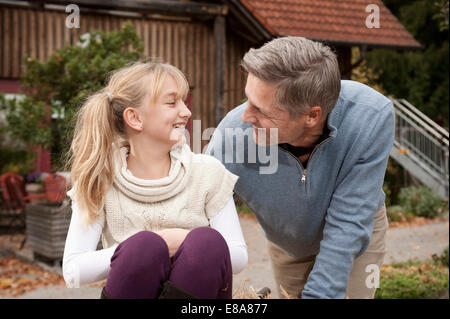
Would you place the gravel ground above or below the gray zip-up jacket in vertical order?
below

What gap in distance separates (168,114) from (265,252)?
5246 millimetres

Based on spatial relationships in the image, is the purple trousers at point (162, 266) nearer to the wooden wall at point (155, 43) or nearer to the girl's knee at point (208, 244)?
the girl's knee at point (208, 244)

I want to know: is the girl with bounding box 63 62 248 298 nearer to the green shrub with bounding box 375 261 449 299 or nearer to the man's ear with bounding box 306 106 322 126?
the man's ear with bounding box 306 106 322 126

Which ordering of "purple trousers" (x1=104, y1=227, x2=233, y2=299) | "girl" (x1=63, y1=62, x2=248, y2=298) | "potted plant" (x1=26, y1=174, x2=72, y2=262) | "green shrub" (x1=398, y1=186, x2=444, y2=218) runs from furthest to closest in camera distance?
"green shrub" (x1=398, y1=186, x2=444, y2=218), "potted plant" (x1=26, y1=174, x2=72, y2=262), "girl" (x1=63, y1=62, x2=248, y2=298), "purple trousers" (x1=104, y1=227, x2=233, y2=299)

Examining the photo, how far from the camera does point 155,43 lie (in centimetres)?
1046

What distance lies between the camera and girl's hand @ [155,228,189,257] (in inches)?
72.1

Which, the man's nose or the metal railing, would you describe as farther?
the metal railing

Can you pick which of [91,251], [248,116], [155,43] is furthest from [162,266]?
[155,43]

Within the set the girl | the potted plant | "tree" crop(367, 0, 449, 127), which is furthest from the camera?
"tree" crop(367, 0, 449, 127)

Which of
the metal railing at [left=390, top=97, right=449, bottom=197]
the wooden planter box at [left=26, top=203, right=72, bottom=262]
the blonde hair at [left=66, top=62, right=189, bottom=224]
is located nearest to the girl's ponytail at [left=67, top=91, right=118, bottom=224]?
the blonde hair at [left=66, top=62, right=189, bottom=224]

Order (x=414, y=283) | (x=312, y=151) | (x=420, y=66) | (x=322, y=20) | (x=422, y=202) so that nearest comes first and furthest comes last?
(x=312, y=151), (x=414, y=283), (x=322, y=20), (x=422, y=202), (x=420, y=66)

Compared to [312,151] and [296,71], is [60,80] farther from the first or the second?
[296,71]

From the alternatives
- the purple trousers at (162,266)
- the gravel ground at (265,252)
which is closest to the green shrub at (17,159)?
the gravel ground at (265,252)
